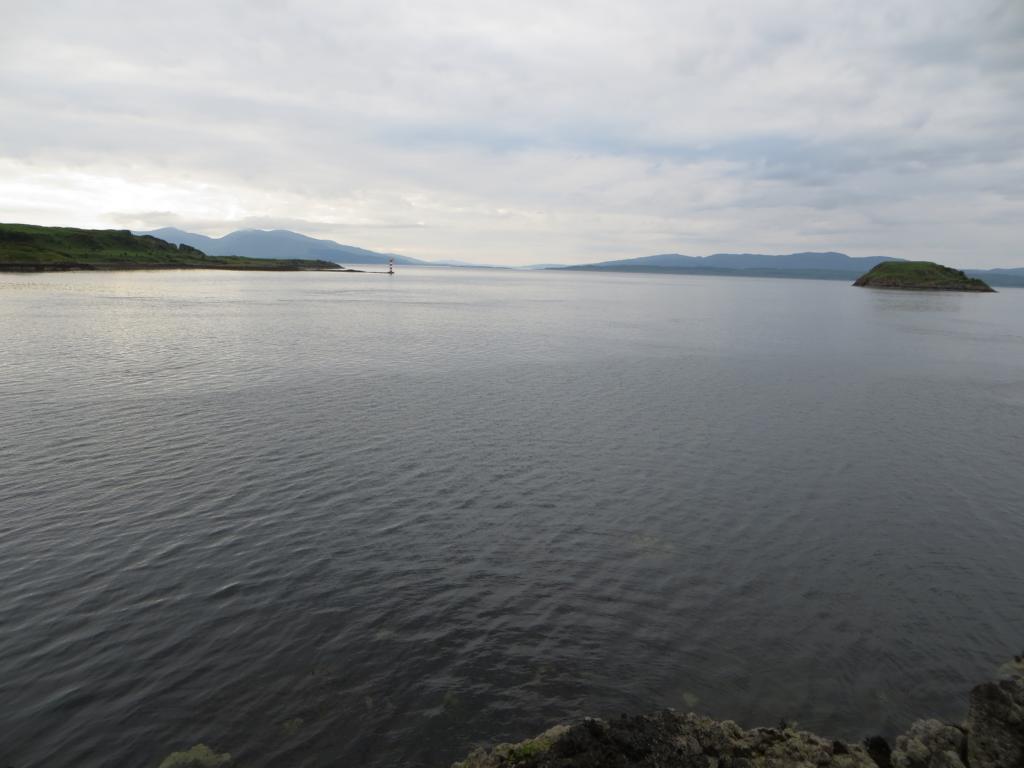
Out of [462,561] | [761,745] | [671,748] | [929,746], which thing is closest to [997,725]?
[929,746]

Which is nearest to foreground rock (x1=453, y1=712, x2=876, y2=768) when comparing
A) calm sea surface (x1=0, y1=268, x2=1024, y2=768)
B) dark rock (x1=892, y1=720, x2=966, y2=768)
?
dark rock (x1=892, y1=720, x2=966, y2=768)

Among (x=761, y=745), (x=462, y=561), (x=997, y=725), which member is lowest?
(x=462, y=561)

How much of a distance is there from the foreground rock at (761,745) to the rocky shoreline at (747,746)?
0.05 feet

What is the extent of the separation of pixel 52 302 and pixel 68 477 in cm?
8510

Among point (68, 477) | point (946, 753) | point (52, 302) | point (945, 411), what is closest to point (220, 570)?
point (68, 477)

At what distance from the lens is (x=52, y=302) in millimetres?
87812

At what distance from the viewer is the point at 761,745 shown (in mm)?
10711

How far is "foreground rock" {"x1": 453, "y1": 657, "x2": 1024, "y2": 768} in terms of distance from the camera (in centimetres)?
982

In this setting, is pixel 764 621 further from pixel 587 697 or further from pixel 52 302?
pixel 52 302

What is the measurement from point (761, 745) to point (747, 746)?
327mm

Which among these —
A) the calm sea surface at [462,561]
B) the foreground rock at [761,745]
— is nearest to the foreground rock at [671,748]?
the foreground rock at [761,745]

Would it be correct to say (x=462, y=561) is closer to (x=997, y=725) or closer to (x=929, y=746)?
(x=929, y=746)

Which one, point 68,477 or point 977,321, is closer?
point 68,477

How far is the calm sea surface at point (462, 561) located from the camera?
41.6 ft
